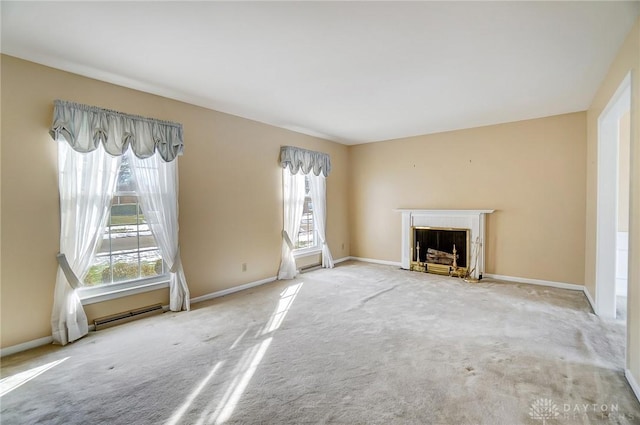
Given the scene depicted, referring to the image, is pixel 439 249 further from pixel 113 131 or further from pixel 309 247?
pixel 113 131

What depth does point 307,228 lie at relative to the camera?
5871 mm

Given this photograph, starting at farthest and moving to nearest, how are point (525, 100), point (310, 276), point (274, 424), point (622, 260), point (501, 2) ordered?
point (310, 276)
point (622, 260)
point (525, 100)
point (501, 2)
point (274, 424)

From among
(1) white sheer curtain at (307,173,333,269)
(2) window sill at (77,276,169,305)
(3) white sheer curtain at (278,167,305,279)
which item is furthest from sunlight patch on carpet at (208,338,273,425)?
(1) white sheer curtain at (307,173,333,269)

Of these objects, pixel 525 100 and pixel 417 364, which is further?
pixel 525 100

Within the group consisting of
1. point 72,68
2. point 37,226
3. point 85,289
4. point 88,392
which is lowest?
point 88,392

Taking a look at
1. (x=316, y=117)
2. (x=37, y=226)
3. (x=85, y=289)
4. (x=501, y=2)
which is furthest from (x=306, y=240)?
(x=501, y=2)

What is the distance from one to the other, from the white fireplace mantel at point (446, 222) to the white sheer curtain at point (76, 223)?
4837 millimetres

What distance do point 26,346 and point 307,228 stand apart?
4.10 metres

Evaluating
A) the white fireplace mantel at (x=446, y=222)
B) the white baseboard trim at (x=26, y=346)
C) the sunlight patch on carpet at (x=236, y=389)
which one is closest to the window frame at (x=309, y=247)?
the white fireplace mantel at (x=446, y=222)

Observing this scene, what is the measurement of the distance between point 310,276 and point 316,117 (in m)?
2.70

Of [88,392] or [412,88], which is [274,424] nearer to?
[88,392]

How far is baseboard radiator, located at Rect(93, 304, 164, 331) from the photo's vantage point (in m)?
3.10

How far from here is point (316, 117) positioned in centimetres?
461

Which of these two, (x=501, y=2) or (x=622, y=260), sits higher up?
(x=501, y=2)
